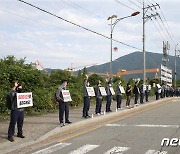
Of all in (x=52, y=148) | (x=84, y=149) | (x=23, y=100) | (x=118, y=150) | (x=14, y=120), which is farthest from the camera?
(x=23, y=100)

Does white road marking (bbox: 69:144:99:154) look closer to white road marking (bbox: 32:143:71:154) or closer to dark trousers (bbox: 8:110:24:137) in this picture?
white road marking (bbox: 32:143:71:154)

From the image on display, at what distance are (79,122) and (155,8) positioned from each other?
2963 centimetres

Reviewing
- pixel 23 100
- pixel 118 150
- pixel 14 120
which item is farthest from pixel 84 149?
pixel 23 100

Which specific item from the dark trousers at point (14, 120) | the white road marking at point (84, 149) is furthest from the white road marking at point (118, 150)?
the dark trousers at point (14, 120)

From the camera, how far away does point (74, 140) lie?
9.80m

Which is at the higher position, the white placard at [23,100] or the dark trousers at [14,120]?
the white placard at [23,100]

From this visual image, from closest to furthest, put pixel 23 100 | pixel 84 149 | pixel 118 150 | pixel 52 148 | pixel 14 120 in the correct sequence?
pixel 118 150
pixel 84 149
pixel 52 148
pixel 14 120
pixel 23 100

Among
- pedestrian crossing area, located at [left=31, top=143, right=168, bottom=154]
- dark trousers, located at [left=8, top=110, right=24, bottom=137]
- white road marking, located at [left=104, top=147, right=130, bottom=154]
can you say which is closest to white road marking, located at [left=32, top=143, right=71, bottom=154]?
pedestrian crossing area, located at [left=31, top=143, right=168, bottom=154]

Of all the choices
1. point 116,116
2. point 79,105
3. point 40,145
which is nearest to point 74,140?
point 40,145

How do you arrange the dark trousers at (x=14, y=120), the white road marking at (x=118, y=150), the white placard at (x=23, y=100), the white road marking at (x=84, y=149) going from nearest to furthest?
1. the white road marking at (x=118, y=150)
2. the white road marking at (x=84, y=149)
3. the dark trousers at (x=14, y=120)
4. the white placard at (x=23, y=100)

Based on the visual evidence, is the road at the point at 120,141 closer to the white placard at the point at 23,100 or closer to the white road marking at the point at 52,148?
the white road marking at the point at 52,148

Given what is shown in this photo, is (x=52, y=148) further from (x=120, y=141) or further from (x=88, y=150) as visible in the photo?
(x=120, y=141)

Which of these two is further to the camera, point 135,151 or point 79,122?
point 79,122

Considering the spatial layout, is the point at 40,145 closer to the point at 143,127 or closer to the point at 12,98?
the point at 12,98
